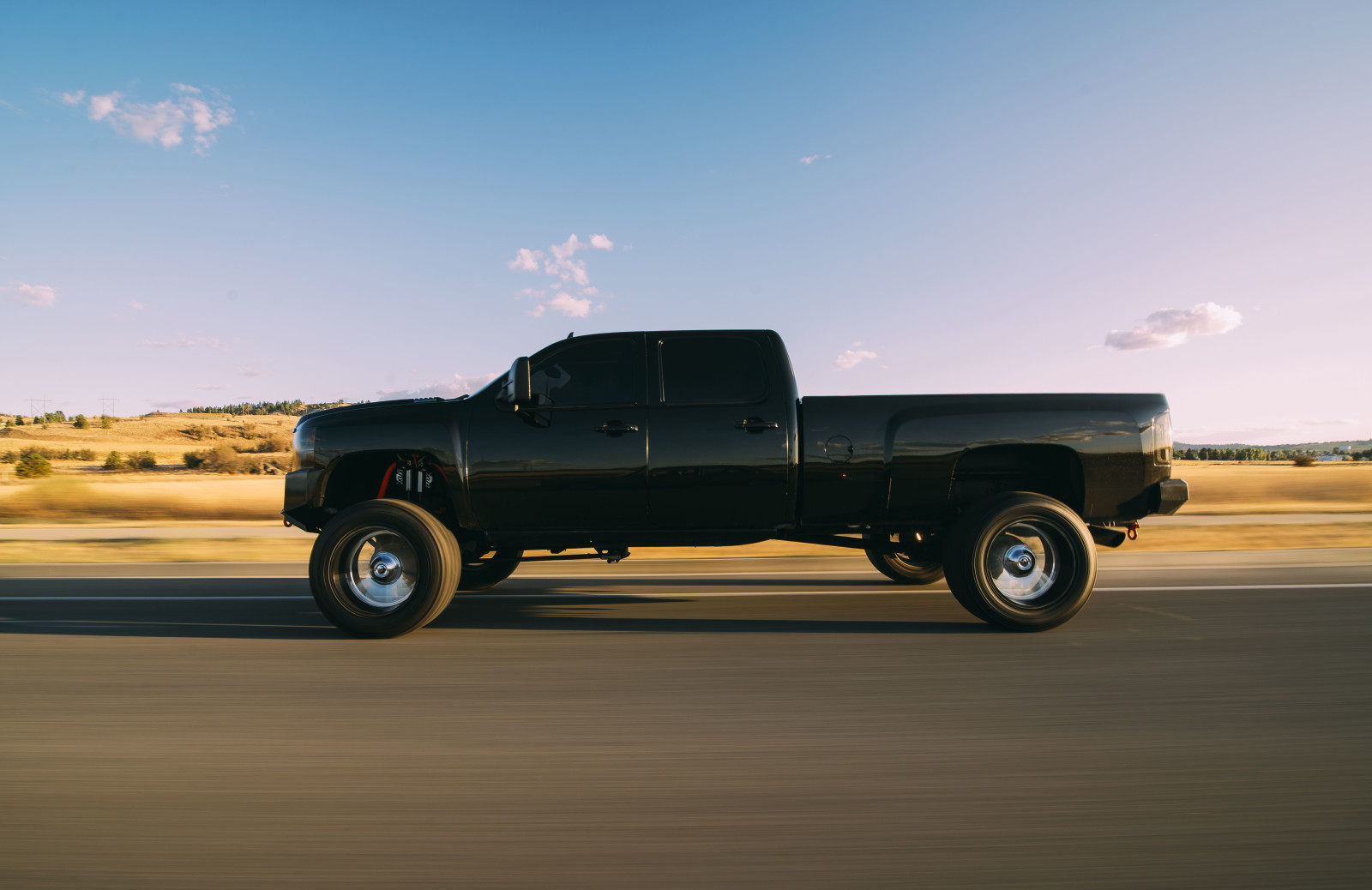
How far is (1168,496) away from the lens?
5.29m

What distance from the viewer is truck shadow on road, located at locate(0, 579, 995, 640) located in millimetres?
5543

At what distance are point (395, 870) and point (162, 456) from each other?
64.6 meters

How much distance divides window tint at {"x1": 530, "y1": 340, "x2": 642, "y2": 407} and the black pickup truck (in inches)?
0.6

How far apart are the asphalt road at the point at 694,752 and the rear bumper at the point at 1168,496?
861 mm

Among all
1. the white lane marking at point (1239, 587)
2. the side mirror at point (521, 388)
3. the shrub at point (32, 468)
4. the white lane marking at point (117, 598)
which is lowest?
the white lane marking at point (1239, 587)

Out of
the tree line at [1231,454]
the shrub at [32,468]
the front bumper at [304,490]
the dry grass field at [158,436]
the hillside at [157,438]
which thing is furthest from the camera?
the tree line at [1231,454]

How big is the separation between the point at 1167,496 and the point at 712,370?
3.27 m

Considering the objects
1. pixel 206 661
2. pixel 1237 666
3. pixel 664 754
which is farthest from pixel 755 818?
pixel 206 661

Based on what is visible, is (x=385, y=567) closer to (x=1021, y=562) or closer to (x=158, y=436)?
(x=1021, y=562)

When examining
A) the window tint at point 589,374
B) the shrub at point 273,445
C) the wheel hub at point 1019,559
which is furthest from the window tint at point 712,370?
the shrub at point 273,445

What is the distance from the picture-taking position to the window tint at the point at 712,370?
552 cm

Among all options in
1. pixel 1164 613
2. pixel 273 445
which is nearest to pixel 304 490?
pixel 1164 613

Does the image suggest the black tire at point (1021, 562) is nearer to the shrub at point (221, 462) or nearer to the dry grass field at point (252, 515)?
the dry grass field at point (252, 515)

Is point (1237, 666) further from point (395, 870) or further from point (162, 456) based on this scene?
point (162, 456)
